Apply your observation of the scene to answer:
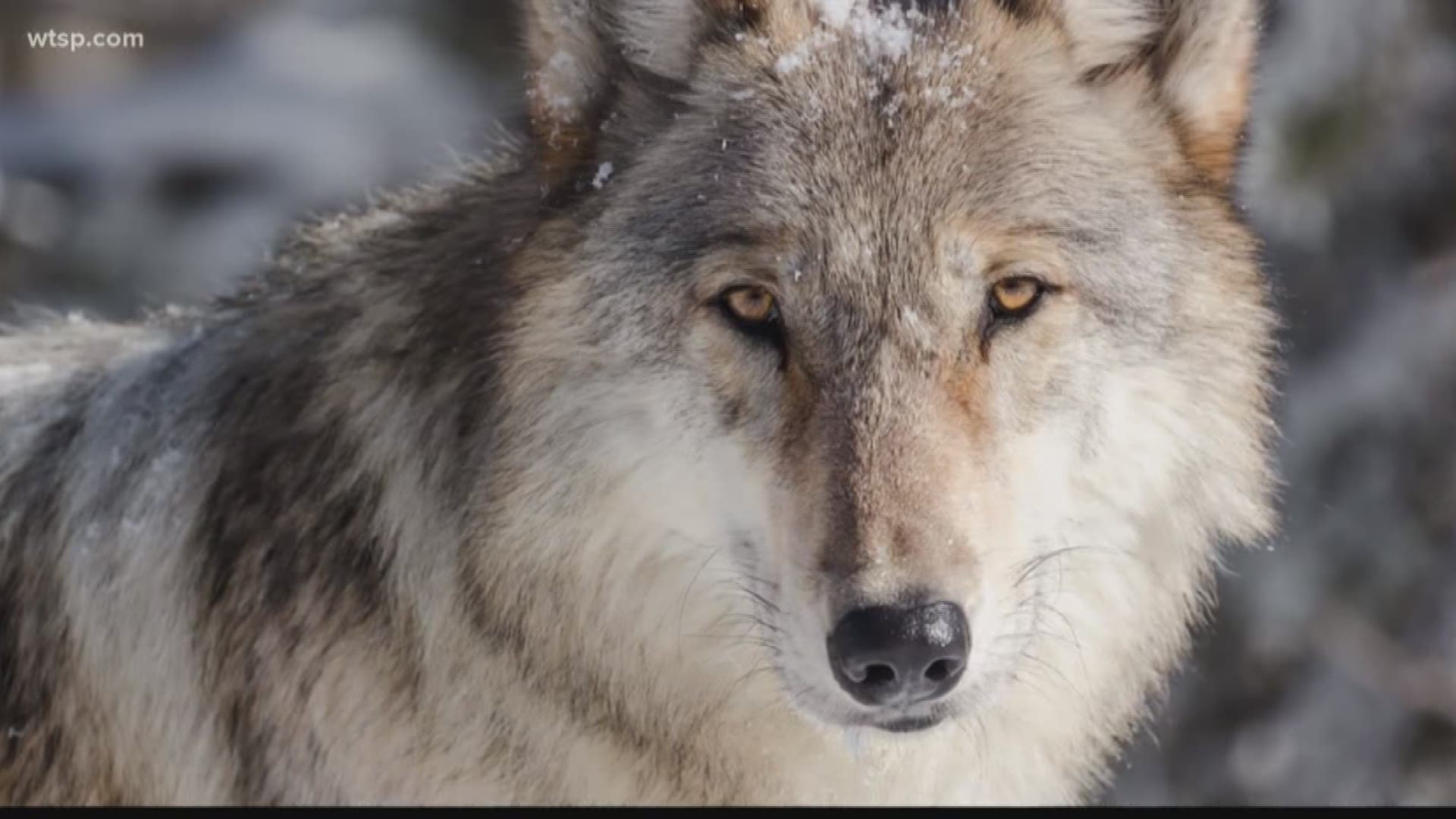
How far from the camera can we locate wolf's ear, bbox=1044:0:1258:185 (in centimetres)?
307

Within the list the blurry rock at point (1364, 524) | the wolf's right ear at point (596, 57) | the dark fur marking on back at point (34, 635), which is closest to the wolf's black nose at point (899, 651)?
the wolf's right ear at point (596, 57)

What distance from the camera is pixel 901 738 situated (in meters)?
2.71

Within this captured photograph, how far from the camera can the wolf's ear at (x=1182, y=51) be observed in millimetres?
3074

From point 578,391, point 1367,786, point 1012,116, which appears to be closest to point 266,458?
point 578,391

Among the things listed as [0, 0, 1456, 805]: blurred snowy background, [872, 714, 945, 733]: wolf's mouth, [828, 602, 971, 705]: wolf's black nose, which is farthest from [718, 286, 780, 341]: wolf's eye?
[0, 0, 1456, 805]: blurred snowy background

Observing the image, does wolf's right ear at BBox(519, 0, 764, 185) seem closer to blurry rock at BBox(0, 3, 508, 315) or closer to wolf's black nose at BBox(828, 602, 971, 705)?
wolf's black nose at BBox(828, 602, 971, 705)

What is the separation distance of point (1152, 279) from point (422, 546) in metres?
1.28

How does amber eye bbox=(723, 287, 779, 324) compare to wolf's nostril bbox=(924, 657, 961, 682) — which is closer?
wolf's nostril bbox=(924, 657, 961, 682)

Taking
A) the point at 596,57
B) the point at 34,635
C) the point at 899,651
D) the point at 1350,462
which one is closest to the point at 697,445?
the point at 899,651

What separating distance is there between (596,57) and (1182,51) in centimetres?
100

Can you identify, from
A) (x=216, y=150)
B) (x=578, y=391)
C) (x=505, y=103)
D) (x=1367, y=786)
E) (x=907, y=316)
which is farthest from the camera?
(x=216, y=150)

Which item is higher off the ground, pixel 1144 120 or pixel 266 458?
pixel 1144 120

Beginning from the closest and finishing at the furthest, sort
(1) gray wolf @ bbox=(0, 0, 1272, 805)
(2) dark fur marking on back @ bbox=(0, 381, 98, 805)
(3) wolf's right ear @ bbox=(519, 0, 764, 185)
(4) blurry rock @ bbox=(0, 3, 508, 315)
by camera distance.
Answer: (1) gray wolf @ bbox=(0, 0, 1272, 805) < (3) wolf's right ear @ bbox=(519, 0, 764, 185) < (2) dark fur marking on back @ bbox=(0, 381, 98, 805) < (4) blurry rock @ bbox=(0, 3, 508, 315)

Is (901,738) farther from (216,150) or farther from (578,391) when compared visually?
(216,150)
